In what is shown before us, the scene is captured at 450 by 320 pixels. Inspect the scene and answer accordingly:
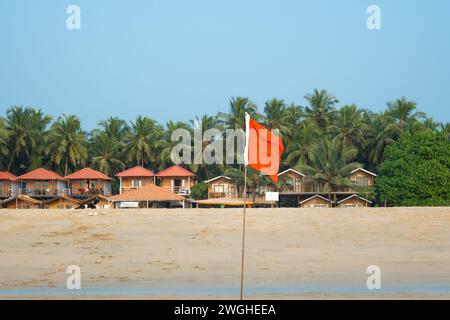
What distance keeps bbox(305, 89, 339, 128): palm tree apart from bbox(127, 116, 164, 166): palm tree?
1656 centimetres

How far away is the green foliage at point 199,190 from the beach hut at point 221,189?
590 millimetres

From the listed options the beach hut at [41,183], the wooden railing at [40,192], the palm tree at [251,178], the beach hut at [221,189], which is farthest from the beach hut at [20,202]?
the palm tree at [251,178]

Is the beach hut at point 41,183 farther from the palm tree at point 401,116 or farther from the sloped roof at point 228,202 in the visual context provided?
the palm tree at point 401,116

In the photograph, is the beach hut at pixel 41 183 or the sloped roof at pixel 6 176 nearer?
the beach hut at pixel 41 183

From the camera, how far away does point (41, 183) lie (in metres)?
69.1

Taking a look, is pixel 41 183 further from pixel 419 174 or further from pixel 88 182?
pixel 419 174

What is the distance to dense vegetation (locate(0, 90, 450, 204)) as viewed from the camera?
70500 mm

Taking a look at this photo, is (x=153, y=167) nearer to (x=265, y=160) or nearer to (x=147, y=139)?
(x=147, y=139)

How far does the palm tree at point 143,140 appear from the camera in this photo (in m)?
72.9

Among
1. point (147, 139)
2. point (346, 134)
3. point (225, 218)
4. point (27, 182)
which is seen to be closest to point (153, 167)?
point (147, 139)

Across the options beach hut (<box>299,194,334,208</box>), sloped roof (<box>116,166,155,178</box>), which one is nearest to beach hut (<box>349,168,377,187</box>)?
beach hut (<box>299,194,334,208</box>)

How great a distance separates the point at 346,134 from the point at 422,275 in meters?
56.1

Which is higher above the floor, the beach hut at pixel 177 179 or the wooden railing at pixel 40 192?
the beach hut at pixel 177 179

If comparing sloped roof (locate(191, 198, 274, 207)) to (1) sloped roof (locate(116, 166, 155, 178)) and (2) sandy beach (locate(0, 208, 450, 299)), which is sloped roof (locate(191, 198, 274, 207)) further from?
(2) sandy beach (locate(0, 208, 450, 299))
